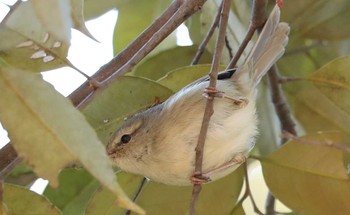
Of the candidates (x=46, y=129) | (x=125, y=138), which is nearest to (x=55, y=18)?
(x=46, y=129)

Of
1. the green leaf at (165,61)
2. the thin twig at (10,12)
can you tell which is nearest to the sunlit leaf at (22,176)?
the green leaf at (165,61)

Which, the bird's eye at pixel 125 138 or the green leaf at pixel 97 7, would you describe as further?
the green leaf at pixel 97 7

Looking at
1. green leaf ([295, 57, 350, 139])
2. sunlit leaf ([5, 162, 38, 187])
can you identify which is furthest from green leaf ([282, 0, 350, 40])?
sunlit leaf ([5, 162, 38, 187])

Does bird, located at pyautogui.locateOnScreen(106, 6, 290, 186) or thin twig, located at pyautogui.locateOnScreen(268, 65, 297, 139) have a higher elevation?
bird, located at pyautogui.locateOnScreen(106, 6, 290, 186)

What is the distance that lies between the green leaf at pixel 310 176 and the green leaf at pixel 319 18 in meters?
0.31

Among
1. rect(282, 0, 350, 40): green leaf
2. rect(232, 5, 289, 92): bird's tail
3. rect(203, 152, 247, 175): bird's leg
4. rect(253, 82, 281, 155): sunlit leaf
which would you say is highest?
rect(232, 5, 289, 92): bird's tail

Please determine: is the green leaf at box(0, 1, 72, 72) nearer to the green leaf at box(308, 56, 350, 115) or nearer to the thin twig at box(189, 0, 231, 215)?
the thin twig at box(189, 0, 231, 215)

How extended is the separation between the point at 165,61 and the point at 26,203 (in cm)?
54

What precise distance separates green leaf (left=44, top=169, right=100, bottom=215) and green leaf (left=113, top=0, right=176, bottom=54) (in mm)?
273

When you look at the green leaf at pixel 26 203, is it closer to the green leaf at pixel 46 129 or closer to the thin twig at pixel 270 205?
the green leaf at pixel 46 129

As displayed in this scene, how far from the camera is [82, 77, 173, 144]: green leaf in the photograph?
1152 millimetres

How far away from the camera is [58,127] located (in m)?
0.74

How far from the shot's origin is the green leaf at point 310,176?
1146mm

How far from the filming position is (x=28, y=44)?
91 centimetres
